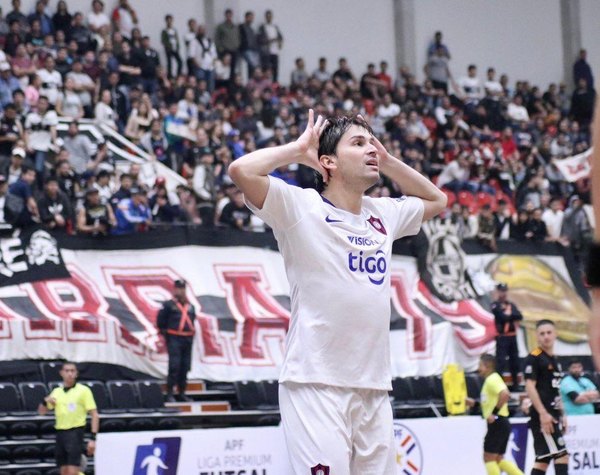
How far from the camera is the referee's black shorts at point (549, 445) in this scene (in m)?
12.3

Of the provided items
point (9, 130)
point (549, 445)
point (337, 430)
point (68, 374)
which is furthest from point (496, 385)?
point (9, 130)

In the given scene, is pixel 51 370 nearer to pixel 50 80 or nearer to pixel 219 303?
pixel 219 303

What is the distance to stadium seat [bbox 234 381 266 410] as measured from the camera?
1695cm

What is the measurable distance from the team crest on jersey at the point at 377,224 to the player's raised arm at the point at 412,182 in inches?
13.7

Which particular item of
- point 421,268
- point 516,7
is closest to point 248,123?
point 421,268

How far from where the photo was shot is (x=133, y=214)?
60.0 ft

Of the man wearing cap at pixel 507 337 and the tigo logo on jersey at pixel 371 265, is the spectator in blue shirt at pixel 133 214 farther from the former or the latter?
the tigo logo on jersey at pixel 371 265

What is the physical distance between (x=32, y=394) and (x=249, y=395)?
10.9ft

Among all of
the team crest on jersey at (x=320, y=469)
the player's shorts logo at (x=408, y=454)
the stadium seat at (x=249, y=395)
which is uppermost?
the team crest on jersey at (x=320, y=469)

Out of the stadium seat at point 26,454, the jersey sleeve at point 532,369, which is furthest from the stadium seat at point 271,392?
the jersey sleeve at point 532,369

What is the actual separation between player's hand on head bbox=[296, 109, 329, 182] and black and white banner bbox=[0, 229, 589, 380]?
10970 millimetres

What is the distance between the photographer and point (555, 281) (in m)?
22.6

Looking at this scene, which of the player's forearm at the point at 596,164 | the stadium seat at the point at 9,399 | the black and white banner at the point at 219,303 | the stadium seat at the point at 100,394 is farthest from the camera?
the black and white banner at the point at 219,303

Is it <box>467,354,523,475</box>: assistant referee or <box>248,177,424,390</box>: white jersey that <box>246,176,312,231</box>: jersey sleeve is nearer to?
<box>248,177,424,390</box>: white jersey
